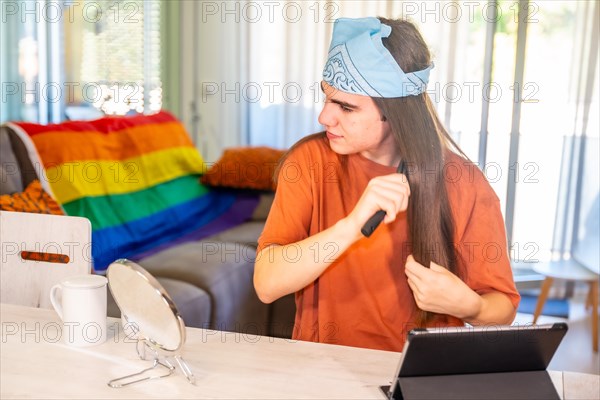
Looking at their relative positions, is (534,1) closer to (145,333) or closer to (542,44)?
(542,44)

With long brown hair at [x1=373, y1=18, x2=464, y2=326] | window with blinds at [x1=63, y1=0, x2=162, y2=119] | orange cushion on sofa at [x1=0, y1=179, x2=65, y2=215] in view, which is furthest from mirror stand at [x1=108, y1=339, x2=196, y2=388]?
window with blinds at [x1=63, y1=0, x2=162, y2=119]

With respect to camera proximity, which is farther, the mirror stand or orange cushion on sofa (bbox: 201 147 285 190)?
orange cushion on sofa (bbox: 201 147 285 190)

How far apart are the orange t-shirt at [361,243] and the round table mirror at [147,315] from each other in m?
0.36

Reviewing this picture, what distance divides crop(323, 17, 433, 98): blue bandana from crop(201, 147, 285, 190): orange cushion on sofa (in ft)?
6.43

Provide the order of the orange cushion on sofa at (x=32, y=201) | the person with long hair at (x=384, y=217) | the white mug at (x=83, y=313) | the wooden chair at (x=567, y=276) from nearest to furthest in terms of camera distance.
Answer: the white mug at (x=83, y=313) → the person with long hair at (x=384, y=217) → the orange cushion on sofa at (x=32, y=201) → the wooden chair at (x=567, y=276)

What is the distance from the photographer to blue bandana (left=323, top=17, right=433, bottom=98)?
1.39 m

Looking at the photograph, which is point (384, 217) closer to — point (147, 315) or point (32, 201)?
point (147, 315)

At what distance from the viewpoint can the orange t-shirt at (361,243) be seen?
1.43m

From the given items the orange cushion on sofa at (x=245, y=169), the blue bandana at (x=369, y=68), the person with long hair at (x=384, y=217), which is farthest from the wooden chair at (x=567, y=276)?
the blue bandana at (x=369, y=68)

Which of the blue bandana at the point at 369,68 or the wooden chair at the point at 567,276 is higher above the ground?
the blue bandana at the point at 369,68

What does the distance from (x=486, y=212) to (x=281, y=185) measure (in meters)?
0.41

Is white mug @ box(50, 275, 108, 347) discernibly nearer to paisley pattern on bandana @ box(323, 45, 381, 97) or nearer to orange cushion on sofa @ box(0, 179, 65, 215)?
paisley pattern on bandana @ box(323, 45, 381, 97)

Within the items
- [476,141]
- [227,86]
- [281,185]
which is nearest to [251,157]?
[227,86]

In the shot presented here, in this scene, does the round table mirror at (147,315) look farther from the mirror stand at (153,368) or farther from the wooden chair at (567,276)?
the wooden chair at (567,276)
